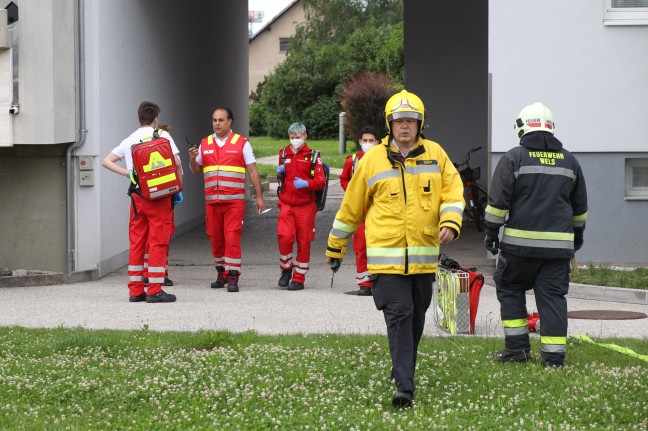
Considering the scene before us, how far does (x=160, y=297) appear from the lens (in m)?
11.8

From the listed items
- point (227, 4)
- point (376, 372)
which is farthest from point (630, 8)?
point (227, 4)

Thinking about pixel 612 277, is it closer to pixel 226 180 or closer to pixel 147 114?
pixel 226 180

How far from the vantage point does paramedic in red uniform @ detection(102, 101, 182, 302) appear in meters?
11.6

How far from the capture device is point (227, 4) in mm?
24875

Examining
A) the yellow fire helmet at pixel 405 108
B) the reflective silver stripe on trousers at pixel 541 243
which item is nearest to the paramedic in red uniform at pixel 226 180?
the reflective silver stripe on trousers at pixel 541 243

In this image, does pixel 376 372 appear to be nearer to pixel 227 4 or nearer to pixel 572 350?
pixel 572 350

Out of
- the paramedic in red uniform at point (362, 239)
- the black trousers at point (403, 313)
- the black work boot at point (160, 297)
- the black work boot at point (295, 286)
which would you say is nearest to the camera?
the black trousers at point (403, 313)

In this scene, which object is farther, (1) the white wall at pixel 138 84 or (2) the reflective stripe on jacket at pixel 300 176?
(1) the white wall at pixel 138 84

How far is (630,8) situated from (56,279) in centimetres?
773

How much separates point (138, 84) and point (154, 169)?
4698 millimetres

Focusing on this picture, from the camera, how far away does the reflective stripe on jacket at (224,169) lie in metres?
12.5

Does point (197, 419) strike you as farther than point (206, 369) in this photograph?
No

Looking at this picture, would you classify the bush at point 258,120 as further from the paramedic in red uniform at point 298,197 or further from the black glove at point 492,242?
the black glove at point 492,242

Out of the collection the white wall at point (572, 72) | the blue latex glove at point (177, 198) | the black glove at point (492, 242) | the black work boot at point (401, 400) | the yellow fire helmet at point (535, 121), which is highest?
the white wall at point (572, 72)
